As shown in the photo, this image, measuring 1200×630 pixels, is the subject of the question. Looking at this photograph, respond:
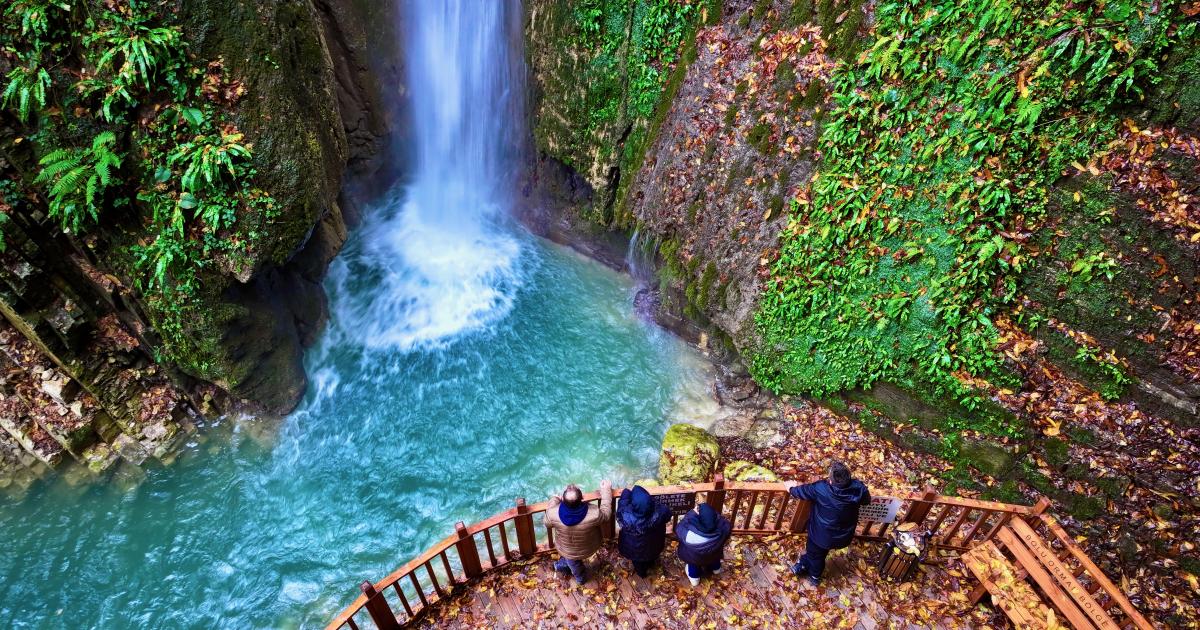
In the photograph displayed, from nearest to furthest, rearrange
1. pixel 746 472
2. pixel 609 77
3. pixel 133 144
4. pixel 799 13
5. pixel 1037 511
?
pixel 1037 511, pixel 133 144, pixel 746 472, pixel 799 13, pixel 609 77

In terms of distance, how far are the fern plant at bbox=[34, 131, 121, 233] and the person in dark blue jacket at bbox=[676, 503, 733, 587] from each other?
32.3 ft

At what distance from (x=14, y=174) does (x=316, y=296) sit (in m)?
5.54

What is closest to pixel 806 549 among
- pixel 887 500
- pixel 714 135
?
pixel 887 500

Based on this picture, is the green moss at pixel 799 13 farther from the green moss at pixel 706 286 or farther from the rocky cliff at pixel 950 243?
the green moss at pixel 706 286

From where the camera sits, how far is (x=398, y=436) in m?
10.8

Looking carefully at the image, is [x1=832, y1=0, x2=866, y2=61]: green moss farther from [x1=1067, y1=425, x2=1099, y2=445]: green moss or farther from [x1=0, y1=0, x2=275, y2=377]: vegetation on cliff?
[x1=0, y1=0, x2=275, y2=377]: vegetation on cliff

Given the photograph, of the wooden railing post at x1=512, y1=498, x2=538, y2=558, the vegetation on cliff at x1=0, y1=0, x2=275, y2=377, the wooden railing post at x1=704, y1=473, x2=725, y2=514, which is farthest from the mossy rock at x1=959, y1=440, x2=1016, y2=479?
the vegetation on cliff at x1=0, y1=0, x2=275, y2=377

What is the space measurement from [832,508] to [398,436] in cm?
845

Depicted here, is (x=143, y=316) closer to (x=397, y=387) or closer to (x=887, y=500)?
(x=397, y=387)

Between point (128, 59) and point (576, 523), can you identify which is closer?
point (576, 523)

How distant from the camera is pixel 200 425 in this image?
35.1 feet

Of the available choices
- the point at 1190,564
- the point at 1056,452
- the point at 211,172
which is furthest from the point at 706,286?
the point at 211,172

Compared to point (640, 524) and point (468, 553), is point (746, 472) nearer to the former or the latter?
point (640, 524)

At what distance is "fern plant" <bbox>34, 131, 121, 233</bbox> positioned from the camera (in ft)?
26.1
